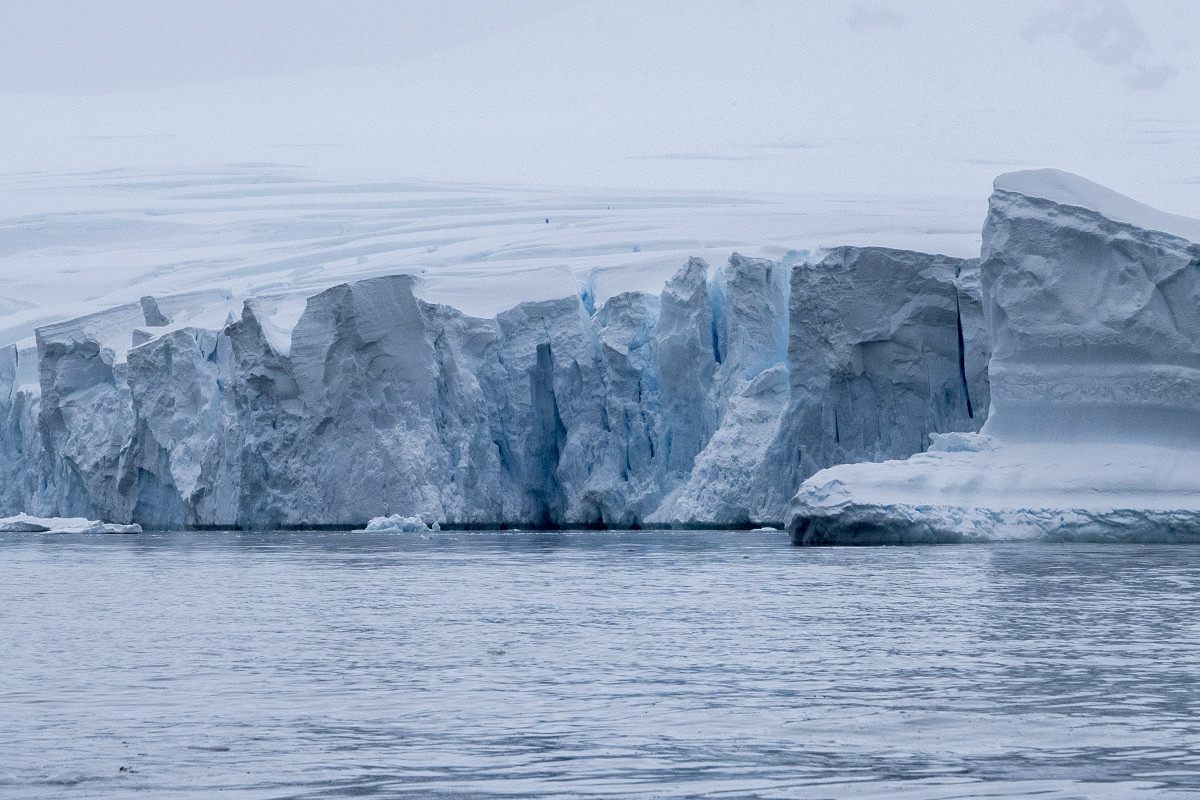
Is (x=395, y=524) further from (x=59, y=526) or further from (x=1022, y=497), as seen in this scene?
(x=1022, y=497)

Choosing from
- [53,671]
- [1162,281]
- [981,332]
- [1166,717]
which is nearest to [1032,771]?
[1166,717]

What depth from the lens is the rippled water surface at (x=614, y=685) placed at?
14.3 feet

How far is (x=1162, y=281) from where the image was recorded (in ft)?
53.7

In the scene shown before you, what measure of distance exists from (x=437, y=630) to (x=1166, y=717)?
13.5 ft

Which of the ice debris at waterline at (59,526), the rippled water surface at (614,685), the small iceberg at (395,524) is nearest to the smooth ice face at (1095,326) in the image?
the rippled water surface at (614,685)

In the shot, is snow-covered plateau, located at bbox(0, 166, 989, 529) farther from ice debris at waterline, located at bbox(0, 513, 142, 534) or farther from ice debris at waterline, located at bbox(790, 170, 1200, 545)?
ice debris at waterline, located at bbox(790, 170, 1200, 545)

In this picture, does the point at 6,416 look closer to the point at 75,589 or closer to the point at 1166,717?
the point at 75,589

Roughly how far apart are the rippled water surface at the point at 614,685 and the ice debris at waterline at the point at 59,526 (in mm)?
11795

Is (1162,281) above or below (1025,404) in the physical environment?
above

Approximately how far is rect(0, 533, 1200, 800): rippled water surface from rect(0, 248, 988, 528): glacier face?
8.19 meters

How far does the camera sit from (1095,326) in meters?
16.2

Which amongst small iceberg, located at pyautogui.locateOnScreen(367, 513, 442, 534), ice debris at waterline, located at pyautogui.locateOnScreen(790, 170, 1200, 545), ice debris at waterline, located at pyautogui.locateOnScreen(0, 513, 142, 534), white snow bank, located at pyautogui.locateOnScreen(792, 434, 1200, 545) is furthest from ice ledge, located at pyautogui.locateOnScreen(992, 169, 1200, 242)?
ice debris at waterline, located at pyautogui.locateOnScreen(0, 513, 142, 534)

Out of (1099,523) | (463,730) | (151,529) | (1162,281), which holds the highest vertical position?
(1162,281)

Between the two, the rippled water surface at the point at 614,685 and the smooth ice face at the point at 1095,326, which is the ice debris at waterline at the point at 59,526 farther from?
the smooth ice face at the point at 1095,326
